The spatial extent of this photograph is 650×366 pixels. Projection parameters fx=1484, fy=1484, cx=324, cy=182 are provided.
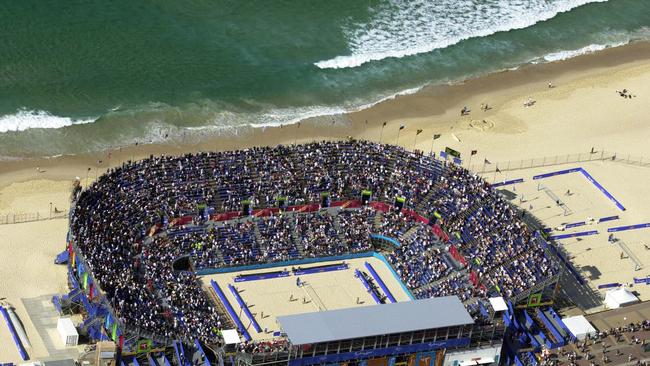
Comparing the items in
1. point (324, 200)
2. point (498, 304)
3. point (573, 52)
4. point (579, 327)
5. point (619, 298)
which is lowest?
point (498, 304)

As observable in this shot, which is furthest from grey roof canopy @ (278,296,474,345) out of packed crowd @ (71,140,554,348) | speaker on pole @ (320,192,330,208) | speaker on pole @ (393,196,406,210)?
speaker on pole @ (320,192,330,208)

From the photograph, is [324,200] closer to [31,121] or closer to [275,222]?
[275,222]

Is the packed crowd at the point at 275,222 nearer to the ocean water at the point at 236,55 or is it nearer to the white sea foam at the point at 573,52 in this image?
the ocean water at the point at 236,55

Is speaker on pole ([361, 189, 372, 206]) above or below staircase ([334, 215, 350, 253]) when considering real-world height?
above

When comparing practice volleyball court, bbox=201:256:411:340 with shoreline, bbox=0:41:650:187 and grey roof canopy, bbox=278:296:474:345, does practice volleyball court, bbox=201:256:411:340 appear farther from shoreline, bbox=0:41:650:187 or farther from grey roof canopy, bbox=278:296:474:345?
shoreline, bbox=0:41:650:187

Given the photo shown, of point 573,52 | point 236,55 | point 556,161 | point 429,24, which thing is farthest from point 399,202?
point 573,52

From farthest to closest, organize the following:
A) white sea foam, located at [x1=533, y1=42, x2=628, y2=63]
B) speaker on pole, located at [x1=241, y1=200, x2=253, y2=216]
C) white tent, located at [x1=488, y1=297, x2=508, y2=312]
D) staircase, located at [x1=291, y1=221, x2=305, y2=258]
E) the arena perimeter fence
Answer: white sea foam, located at [x1=533, y1=42, x2=628, y2=63] < the arena perimeter fence < speaker on pole, located at [x1=241, y1=200, x2=253, y2=216] < staircase, located at [x1=291, y1=221, x2=305, y2=258] < white tent, located at [x1=488, y1=297, x2=508, y2=312]
